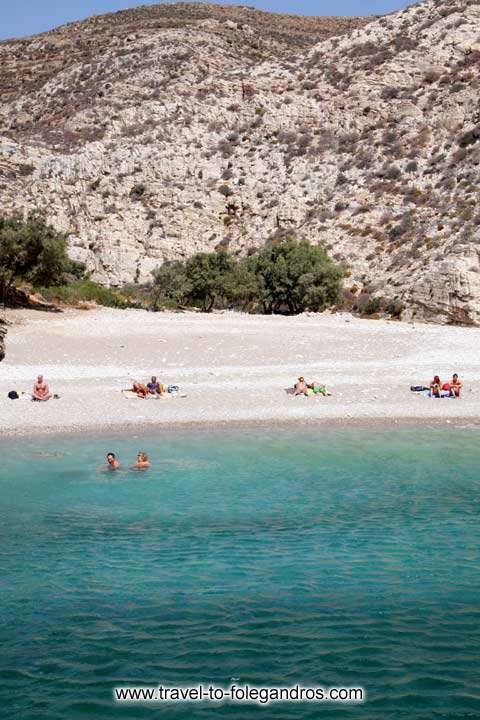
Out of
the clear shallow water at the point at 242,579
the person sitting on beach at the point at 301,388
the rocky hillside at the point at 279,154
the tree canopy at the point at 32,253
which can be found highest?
the rocky hillside at the point at 279,154

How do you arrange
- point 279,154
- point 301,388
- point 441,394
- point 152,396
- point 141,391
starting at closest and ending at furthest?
point 152,396
point 141,391
point 441,394
point 301,388
point 279,154

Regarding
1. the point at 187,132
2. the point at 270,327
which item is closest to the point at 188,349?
the point at 270,327

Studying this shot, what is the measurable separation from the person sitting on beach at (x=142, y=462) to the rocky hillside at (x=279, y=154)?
1108 inches

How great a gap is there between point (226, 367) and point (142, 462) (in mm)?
10799

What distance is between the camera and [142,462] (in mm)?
16000

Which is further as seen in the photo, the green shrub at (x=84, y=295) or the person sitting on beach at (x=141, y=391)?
the green shrub at (x=84, y=295)

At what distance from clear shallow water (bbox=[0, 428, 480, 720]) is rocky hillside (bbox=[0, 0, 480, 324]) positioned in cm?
2826

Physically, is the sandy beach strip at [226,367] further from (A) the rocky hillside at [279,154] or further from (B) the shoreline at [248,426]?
(A) the rocky hillside at [279,154]

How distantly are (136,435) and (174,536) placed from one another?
7.40 metres

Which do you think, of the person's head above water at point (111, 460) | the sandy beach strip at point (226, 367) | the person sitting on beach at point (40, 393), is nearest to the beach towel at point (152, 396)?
the sandy beach strip at point (226, 367)

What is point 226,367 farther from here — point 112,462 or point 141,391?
point 112,462

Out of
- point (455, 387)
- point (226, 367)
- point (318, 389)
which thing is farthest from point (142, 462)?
point (226, 367)

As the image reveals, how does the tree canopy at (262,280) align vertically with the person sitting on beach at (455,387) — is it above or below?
above

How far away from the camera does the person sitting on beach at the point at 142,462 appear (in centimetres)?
1597
